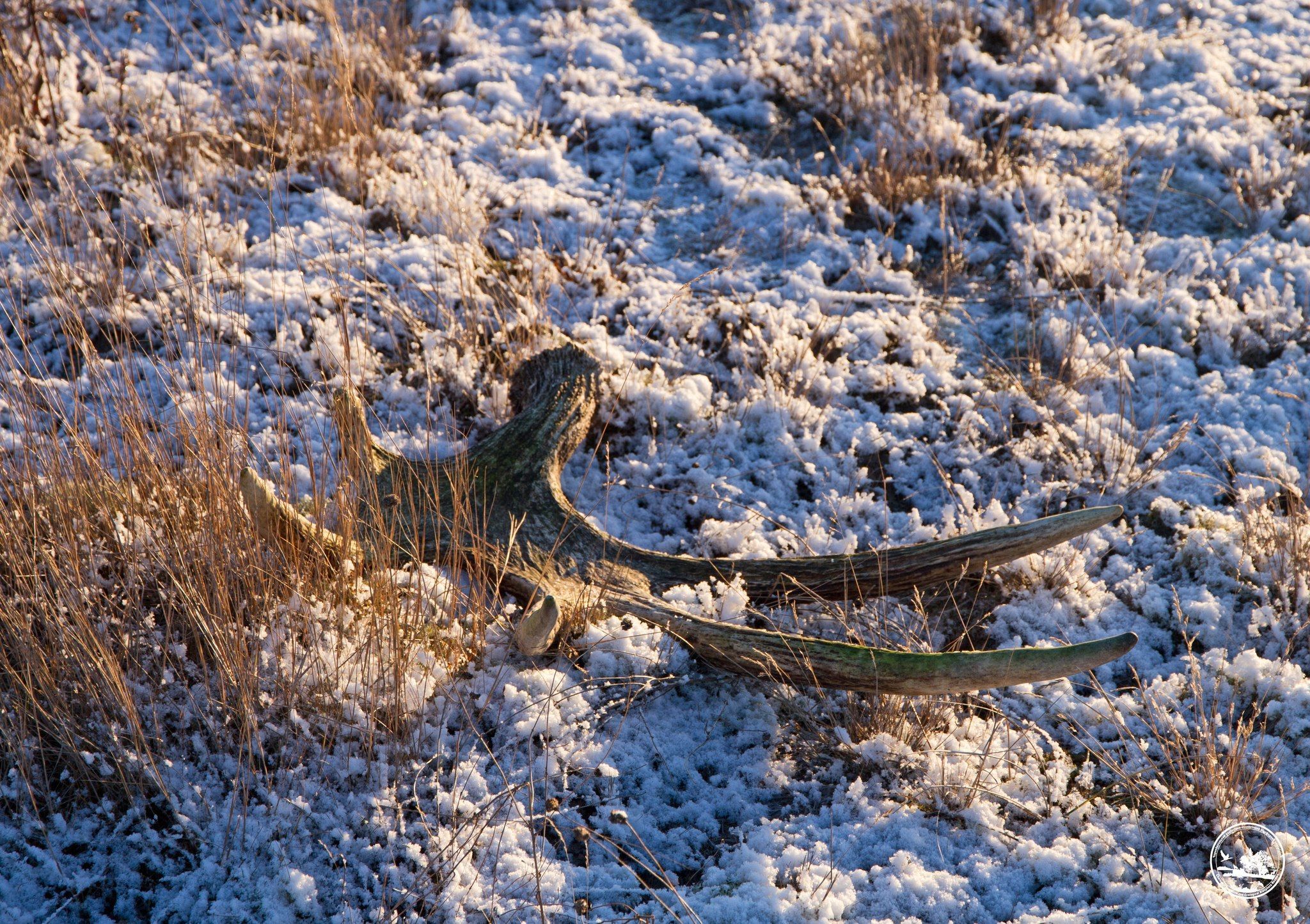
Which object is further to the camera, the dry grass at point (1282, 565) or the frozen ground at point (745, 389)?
the dry grass at point (1282, 565)

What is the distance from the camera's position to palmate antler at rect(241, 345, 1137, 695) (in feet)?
9.39

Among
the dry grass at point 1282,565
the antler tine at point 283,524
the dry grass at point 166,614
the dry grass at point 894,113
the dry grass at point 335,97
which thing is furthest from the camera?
the dry grass at point 894,113

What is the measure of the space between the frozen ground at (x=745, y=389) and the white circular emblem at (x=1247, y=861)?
6cm

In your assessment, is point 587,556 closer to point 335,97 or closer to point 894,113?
point 335,97

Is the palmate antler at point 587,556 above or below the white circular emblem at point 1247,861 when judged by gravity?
above

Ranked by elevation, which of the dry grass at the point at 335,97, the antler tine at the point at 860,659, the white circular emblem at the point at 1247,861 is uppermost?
the dry grass at the point at 335,97

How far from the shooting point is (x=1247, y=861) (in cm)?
267

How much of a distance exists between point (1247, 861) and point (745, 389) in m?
2.85

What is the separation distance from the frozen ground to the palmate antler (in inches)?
6.4

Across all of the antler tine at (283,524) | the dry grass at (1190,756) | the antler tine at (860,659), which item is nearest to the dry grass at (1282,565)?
the dry grass at (1190,756)

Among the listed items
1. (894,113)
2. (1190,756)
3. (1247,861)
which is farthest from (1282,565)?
(894,113)

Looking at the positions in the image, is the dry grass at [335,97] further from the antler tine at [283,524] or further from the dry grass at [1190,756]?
the dry grass at [1190,756]

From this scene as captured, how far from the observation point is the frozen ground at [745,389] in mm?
2623

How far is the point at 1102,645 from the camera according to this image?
100 inches
